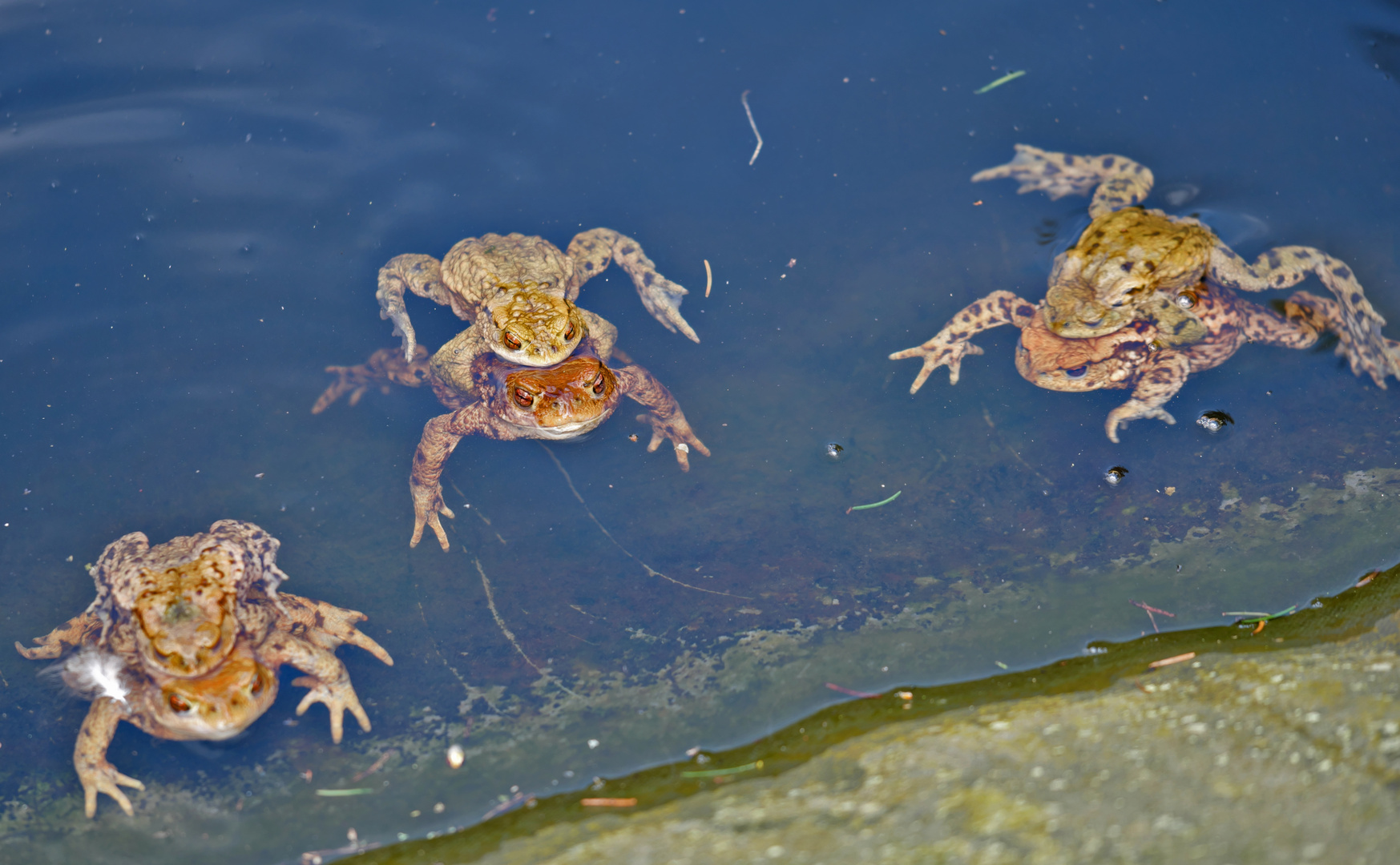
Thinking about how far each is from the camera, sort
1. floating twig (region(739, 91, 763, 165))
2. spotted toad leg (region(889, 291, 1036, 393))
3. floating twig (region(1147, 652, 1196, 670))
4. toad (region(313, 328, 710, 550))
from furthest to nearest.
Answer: floating twig (region(739, 91, 763, 165)), spotted toad leg (region(889, 291, 1036, 393)), toad (region(313, 328, 710, 550)), floating twig (region(1147, 652, 1196, 670))

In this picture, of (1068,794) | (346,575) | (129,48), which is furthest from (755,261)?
(129,48)

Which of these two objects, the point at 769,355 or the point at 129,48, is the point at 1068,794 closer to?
the point at 769,355

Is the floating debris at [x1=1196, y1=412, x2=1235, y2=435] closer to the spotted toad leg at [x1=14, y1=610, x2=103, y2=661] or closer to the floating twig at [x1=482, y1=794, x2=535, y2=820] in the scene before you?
the floating twig at [x1=482, y1=794, x2=535, y2=820]

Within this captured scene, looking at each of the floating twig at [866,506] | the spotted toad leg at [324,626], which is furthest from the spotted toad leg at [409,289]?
the floating twig at [866,506]

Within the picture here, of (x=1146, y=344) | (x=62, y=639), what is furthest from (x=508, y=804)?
(x=1146, y=344)

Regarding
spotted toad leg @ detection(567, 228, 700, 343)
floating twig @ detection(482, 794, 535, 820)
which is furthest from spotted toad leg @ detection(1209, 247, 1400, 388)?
floating twig @ detection(482, 794, 535, 820)

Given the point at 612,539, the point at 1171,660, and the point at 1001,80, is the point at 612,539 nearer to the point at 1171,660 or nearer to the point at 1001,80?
the point at 1171,660
